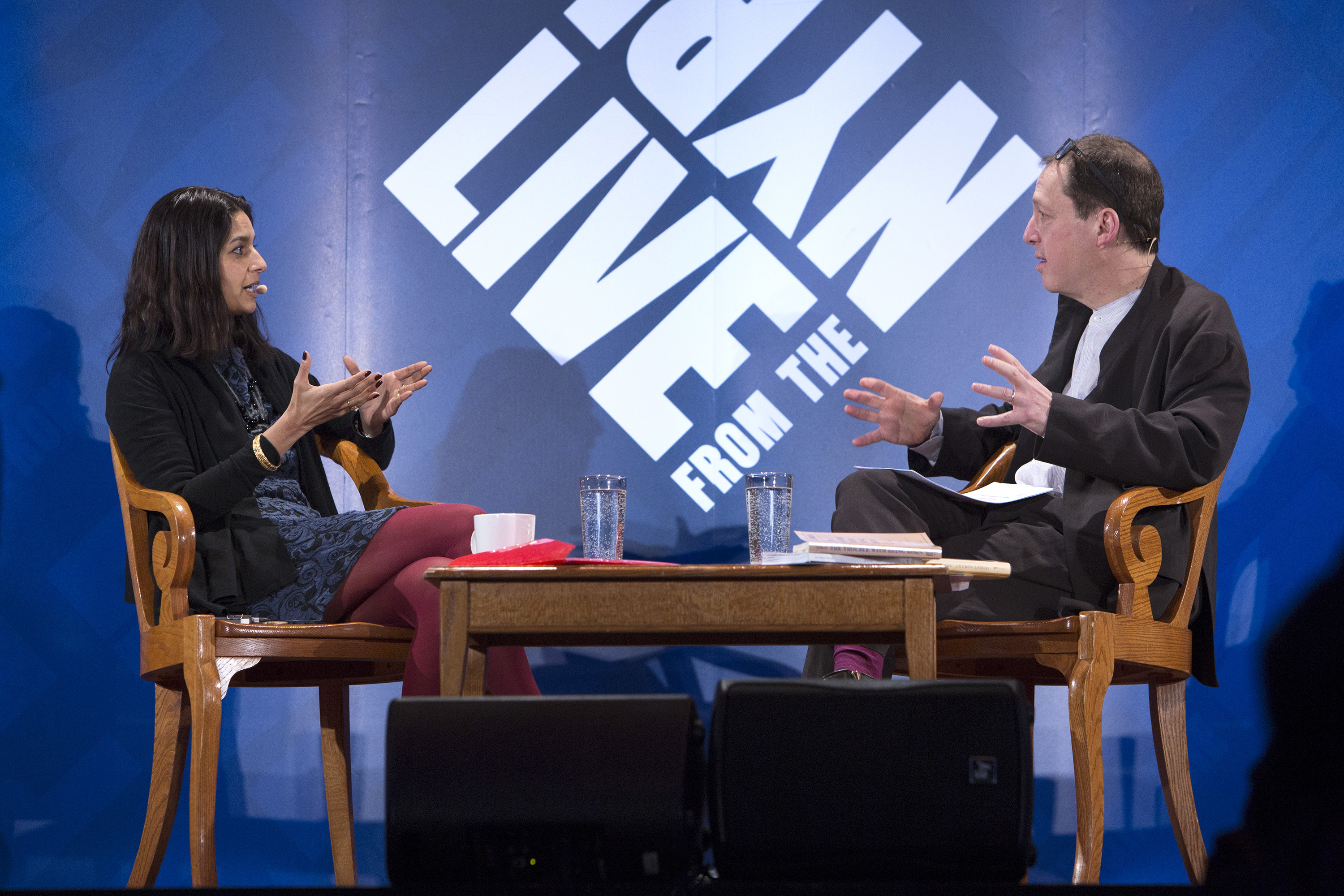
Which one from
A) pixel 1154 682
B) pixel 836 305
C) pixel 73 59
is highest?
pixel 73 59

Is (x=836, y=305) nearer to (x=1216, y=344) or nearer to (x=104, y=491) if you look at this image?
(x=1216, y=344)

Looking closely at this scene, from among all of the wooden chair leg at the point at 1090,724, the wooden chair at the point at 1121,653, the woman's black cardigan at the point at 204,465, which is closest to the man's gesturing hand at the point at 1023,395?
the wooden chair at the point at 1121,653

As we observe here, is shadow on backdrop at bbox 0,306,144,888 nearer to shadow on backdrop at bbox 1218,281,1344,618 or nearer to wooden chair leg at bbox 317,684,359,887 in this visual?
wooden chair leg at bbox 317,684,359,887

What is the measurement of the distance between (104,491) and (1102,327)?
252 centimetres

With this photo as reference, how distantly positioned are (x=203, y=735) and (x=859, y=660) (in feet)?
3.78

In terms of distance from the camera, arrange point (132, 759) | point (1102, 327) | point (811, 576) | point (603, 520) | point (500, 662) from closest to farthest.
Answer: point (811, 576) < point (603, 520) < point (500, 662) < point (1102, 327) < point (132, 759)

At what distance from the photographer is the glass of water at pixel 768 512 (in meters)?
1.85

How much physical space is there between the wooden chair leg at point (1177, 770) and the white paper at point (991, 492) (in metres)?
0.45

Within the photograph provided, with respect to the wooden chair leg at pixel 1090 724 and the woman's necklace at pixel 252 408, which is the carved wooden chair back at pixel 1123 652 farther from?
the woman's necklace at pixel 252 408

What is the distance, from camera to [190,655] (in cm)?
203

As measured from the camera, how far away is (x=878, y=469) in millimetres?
2248

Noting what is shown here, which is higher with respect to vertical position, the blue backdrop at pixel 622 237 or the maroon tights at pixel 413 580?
the blue backdrop at pixel 622 237

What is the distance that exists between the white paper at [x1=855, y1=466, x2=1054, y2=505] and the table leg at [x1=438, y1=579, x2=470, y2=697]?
0.97m

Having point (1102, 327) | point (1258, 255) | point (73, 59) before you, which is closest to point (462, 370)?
point (73, 59)
